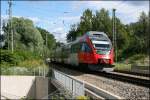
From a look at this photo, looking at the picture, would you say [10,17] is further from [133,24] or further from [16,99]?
[133,24]

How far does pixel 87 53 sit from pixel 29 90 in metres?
5.40

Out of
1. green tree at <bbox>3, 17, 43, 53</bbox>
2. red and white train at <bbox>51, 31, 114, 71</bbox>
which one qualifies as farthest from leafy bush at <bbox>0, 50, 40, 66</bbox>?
red and white train at <bbox>51, 31, 114, 71</bbox>

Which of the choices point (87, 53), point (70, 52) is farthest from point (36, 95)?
point (70, 52)

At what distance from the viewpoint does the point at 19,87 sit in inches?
1473

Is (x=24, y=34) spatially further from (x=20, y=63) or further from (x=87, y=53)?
(x=87, y=53)

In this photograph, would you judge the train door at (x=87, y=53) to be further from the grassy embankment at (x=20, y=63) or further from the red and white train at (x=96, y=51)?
the grassy embankment at (x=20, y=63)

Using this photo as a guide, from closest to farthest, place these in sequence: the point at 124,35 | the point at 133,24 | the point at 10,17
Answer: the point at 124,35, the point at 10,17, the point at 133,24

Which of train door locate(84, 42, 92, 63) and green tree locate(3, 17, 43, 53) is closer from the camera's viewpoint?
train door locate(84, 42, 92, 63)

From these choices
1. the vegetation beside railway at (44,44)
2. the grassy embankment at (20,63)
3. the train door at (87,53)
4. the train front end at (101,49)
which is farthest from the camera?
the vegetation beside railway at (44,44)

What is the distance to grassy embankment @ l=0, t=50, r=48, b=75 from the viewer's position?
39156 millimetres

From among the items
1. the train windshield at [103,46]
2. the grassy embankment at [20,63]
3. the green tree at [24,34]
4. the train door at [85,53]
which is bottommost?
the grassy embankment at [20,63]

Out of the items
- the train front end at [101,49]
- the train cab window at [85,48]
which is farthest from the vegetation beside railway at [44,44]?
the train cab window at [85,48]

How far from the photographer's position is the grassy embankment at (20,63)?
39156 millimetres

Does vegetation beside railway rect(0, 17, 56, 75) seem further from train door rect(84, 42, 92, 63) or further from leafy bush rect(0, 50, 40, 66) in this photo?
train door rect(84, 42, 92, 63)
